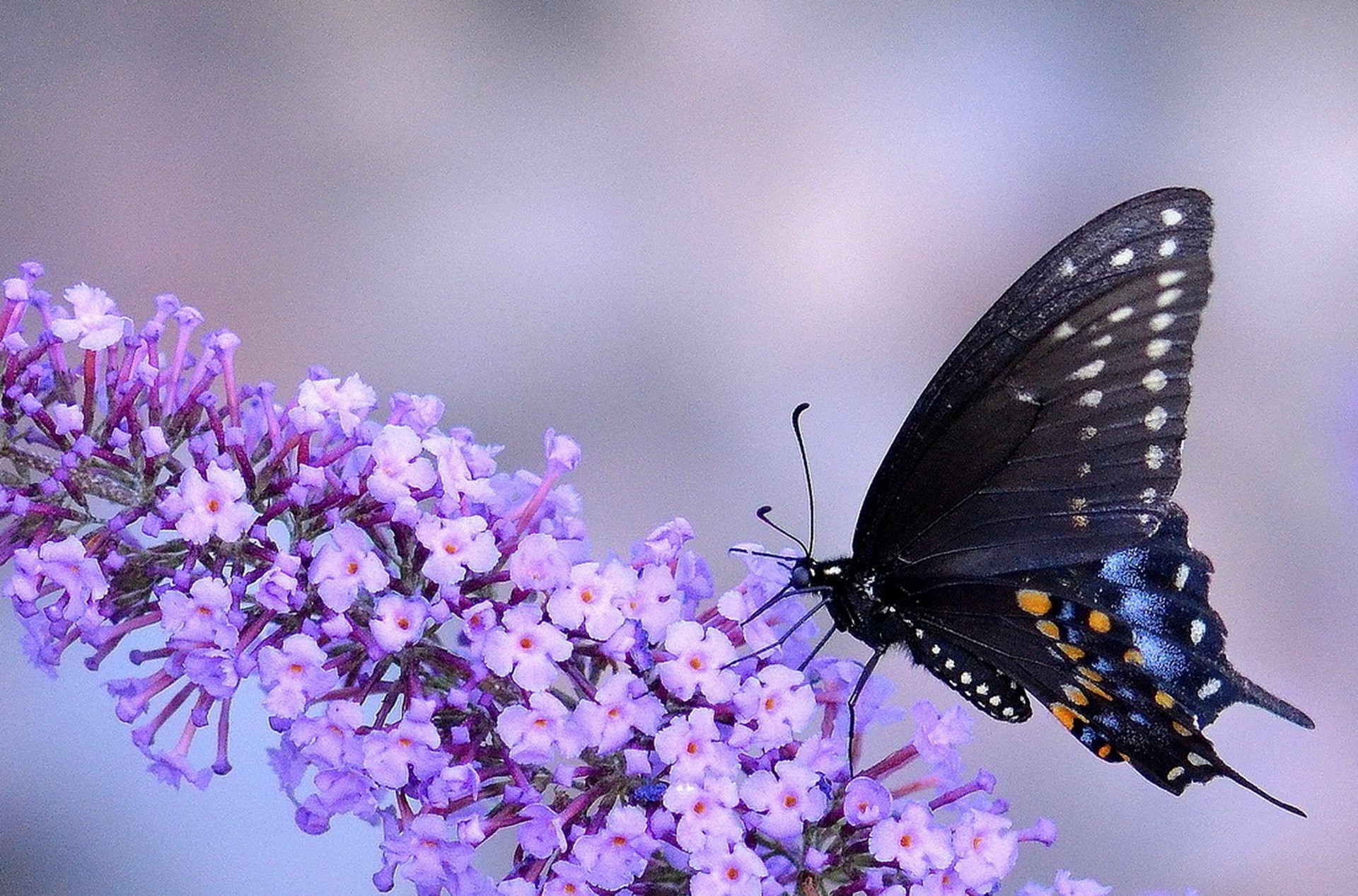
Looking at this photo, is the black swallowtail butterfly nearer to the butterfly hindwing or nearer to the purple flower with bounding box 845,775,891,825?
the butterfly hindwing

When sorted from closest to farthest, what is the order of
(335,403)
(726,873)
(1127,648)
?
(726,873) → (335,403) → (1127,648)

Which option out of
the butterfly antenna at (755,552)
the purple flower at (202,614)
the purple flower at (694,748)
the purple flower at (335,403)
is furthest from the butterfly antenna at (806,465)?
the purple flower at (202,614)

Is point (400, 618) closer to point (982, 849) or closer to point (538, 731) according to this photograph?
point (538, 731)

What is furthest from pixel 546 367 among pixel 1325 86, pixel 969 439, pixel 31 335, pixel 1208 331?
pixel 1325 86

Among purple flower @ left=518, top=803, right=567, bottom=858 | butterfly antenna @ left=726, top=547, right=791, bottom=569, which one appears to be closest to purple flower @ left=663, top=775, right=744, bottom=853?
purple flower @ left=518, top=803, right=567, bottom=858

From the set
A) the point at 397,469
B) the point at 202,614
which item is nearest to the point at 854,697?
the point at 397,469

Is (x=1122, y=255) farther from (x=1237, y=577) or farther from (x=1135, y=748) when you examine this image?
(x=1237, y=577)
